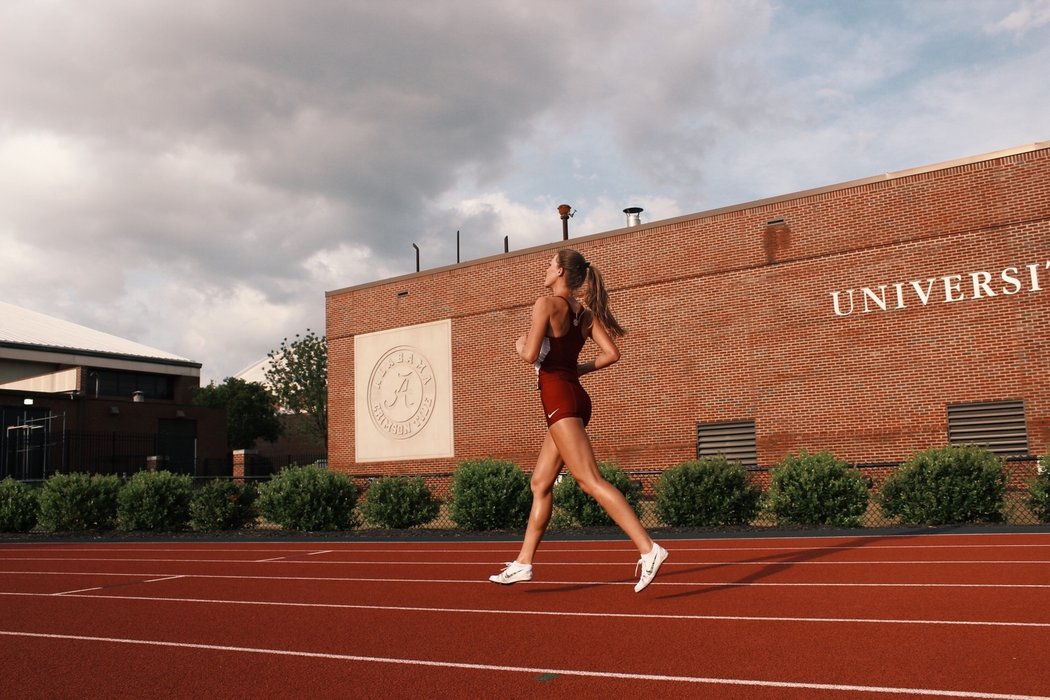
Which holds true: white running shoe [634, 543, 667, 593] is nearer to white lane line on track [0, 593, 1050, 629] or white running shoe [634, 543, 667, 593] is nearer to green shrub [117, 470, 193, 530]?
white lane line on track [0, 593, 1050, 629]

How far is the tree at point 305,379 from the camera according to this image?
52.4 m

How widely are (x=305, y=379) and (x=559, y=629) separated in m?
49.8

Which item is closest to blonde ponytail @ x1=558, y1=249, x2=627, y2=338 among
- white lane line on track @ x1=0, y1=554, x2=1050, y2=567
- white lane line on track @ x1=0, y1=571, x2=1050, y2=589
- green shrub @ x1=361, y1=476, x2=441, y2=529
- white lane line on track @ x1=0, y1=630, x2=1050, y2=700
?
white lane line on track @ x1=0, y1=571, x2=1050, y2=589

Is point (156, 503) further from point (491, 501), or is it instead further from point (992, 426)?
point (992, 426)

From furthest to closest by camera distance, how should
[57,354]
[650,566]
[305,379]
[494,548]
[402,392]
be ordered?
1. [305,379]
2. [57,354]
3. [402,392]
4. [494,548]
5. [650,566]

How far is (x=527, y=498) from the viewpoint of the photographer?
1454 centimetres

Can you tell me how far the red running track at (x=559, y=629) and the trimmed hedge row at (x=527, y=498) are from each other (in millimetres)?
3716

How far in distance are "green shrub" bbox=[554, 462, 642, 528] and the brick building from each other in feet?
16.1

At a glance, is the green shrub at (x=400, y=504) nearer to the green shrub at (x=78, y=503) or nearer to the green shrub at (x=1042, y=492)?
the green shrub at (x=78, y=503)

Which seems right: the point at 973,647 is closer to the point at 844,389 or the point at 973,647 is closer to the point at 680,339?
the point at 844,389

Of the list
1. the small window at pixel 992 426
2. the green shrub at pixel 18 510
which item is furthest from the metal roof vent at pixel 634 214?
the green shrub at pixel 18 510

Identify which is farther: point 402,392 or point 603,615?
point 402,392

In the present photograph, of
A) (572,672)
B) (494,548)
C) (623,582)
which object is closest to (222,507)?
(494,548)

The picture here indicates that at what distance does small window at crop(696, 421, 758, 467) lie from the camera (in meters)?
20.7
